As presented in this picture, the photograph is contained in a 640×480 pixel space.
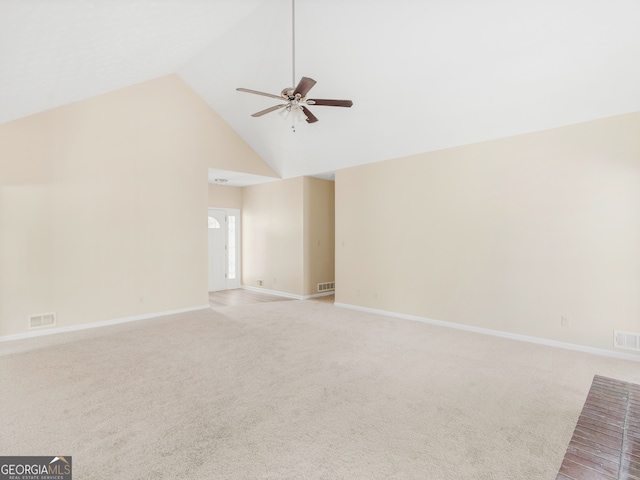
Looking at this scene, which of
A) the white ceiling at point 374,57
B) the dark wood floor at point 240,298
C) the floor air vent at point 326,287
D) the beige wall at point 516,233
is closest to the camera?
the white ceiling at point 374,57

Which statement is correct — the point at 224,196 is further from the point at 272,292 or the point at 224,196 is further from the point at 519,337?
the point at 519,337

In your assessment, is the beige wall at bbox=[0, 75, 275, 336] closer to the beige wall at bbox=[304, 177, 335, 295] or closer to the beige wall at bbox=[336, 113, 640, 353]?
the beige wall at bbox=[304, 177, 335, 295]

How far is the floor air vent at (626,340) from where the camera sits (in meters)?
3.58

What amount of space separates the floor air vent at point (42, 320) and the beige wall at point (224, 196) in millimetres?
4128

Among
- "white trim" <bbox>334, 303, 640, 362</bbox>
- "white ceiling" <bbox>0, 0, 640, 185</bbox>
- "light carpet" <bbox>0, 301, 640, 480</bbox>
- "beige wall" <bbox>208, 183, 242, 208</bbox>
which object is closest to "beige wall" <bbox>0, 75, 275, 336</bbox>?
"white ceiling" <bbox>0, 0, 640, 185</bbox>

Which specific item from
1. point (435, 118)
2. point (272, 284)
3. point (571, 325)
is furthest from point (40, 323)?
point (571, 325)

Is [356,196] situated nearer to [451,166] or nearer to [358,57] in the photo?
[451,166]

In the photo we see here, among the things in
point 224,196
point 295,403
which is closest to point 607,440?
point 295,403

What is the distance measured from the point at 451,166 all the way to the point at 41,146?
19.4 ft

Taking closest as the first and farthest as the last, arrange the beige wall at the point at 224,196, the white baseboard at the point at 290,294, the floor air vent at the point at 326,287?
the white baseboard at the point at 290,294, the floor air vent at the point at 326,287, the beige wall at the point at 224,196

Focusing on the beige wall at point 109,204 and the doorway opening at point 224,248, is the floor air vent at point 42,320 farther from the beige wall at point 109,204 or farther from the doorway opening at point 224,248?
the doorway opening at point 224,248

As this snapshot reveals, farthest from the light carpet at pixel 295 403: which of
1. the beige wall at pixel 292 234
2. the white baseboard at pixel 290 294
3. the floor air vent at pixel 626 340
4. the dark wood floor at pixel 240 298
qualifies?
the beige wall at pixel 292 234

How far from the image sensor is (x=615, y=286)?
3680 millimetres

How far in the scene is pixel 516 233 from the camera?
4340 millimetres
